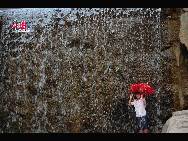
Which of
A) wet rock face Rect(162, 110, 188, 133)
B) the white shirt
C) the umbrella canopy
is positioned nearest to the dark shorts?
the white shirt

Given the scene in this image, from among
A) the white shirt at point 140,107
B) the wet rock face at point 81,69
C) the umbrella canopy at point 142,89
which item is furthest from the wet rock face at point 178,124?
the wet rock face at point 81,69

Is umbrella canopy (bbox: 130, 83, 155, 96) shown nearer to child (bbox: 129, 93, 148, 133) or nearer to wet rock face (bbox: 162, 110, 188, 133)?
child (bbox: 129, 93, 148, 133)

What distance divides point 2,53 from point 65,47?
164 cm

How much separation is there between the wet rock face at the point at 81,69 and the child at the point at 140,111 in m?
0.24

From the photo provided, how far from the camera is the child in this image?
832 centimetres

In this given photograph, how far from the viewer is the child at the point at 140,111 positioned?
8320mm

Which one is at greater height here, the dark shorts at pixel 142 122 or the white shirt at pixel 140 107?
the white shirt at pixel 140 107

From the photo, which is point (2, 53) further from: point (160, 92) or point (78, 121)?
point (160, 92)

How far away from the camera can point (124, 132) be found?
8844 mm

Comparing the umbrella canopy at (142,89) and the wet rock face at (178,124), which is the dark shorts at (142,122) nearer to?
the umbrella canopy at (142,89)

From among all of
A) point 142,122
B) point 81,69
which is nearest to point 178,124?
point 142,122

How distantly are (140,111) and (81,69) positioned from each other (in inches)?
78.7

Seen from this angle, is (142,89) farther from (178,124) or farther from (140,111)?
(178,124)
